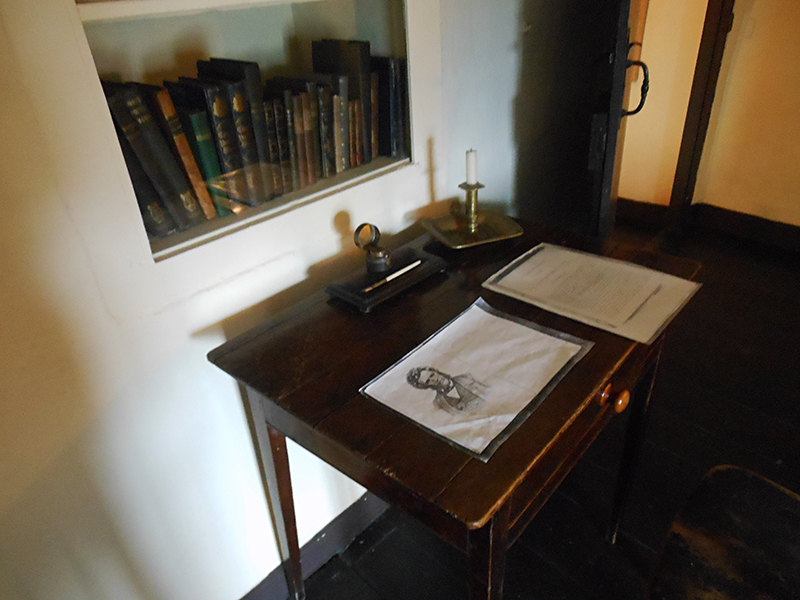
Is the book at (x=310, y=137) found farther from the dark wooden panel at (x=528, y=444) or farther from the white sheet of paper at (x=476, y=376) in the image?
the dark wooden panel at (x=528, y=444)

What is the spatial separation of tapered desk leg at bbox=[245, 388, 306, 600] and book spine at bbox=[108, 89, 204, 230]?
332 mm

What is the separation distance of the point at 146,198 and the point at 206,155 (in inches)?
5.4

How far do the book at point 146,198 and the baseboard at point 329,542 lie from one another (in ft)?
2.81

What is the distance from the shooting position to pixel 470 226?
1.26 metres

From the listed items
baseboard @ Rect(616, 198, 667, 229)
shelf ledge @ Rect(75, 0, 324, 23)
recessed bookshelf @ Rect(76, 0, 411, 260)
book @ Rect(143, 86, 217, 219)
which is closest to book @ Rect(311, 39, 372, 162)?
recessed bookshelf @ Rect(76, 0, 411, 260)

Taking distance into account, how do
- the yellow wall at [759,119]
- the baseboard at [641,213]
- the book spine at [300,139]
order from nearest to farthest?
the book spine at [300,139] → the yellow wall at [759,119] → the baseboard at [641,213]

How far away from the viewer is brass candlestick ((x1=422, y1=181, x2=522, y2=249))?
122 centimetres

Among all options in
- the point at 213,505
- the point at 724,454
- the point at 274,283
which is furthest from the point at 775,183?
the point at 213,505

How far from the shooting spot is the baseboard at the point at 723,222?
2.79 meters

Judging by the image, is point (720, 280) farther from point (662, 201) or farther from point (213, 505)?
point (213, 505)

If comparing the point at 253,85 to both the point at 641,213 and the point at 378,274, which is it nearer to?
the point at 378,274

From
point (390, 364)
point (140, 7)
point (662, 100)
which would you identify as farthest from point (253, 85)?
point (662, 100)

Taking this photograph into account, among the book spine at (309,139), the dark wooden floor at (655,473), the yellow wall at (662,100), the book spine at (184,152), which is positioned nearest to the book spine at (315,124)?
the book spine at (309,139)

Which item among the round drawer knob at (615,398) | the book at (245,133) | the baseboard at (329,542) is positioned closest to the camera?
the round drawer knob at (615,398)
